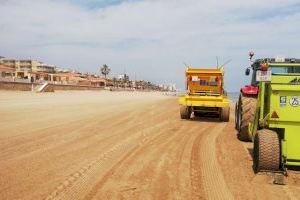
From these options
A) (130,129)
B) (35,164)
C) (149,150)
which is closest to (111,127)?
(130,129)

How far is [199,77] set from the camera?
704 inches

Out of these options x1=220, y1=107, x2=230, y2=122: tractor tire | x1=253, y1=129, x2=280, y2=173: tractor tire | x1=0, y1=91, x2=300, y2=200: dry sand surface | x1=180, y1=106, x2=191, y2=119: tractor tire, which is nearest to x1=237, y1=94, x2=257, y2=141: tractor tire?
x1=0, y1=91, x2=300, y2=200: dry sand surface

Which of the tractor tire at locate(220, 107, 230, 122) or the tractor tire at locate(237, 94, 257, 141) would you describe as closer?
the tractor tire at locate(237, 94, 257, 141)

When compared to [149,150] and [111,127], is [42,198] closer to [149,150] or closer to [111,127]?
[149,150]

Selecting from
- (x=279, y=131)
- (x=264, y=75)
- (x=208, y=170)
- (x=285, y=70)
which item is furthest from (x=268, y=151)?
(x=285, y=70)

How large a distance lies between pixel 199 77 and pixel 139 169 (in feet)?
37.8

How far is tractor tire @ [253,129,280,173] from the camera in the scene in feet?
20.8

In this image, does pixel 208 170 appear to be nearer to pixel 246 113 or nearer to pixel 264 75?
pixel 264 75

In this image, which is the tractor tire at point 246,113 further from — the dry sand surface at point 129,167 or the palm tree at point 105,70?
the palm tree at point 105,70

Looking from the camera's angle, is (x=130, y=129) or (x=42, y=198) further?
(x=130, y=129)

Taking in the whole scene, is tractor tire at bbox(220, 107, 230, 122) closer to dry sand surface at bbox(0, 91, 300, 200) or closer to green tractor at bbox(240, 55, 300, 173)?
dry sand surface at bbox(0, 91, 300, 200)

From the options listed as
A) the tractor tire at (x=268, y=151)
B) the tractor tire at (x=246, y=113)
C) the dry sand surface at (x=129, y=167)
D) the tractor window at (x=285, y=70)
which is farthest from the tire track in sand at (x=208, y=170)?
the tractor window at (x=285, y=70)

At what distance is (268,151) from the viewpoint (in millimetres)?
6352

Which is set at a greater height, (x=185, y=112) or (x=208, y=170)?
(x=185, y=112)
